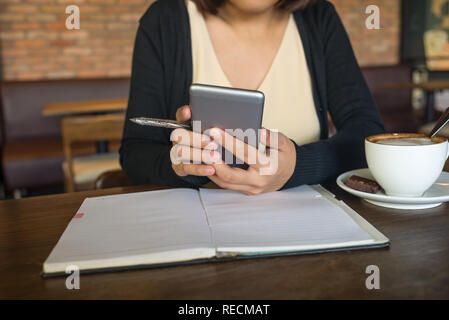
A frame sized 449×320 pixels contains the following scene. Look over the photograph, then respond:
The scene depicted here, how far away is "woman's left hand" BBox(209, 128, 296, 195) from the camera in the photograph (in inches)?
28.4

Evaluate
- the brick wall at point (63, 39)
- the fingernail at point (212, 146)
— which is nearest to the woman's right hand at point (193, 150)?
the fingernail at point (212, 146)

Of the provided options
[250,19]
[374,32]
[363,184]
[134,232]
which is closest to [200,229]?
[134,232]

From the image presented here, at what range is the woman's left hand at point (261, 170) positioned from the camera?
2.37 ft

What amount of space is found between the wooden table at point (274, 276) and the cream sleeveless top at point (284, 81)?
0.64 meters

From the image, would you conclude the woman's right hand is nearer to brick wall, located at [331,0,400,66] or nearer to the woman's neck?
the woman's neck

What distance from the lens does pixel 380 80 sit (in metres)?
4.61

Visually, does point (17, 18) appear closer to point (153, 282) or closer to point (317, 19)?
point (317, 19)

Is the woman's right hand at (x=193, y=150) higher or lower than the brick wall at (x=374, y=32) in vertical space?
lower

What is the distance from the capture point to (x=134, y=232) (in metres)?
0.59

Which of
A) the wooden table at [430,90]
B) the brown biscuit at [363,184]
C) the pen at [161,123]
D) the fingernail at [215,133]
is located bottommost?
the wooden table at [430,90]

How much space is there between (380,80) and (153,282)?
15.0ft

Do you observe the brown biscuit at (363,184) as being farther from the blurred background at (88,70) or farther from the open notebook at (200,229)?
the blurred background at (88,70)

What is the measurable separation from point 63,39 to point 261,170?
397 cm
